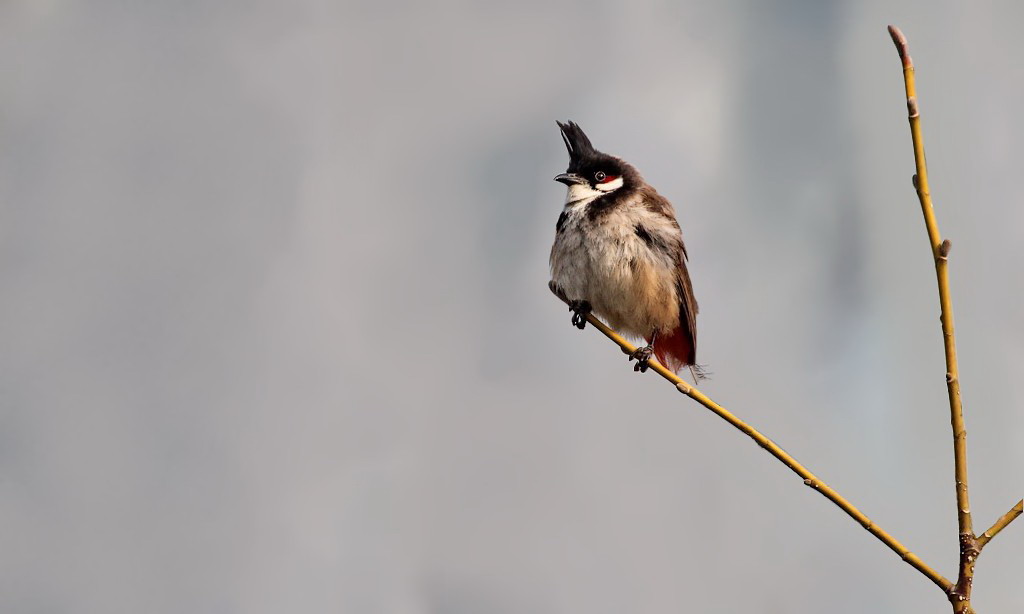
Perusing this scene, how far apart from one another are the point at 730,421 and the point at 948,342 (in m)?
0.88

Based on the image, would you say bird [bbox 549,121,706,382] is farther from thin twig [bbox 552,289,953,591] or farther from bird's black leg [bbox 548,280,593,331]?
thin twig [bbox 552,289,953,591]

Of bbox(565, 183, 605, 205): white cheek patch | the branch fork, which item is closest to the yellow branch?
the branch fork

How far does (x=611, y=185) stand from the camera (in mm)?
7574

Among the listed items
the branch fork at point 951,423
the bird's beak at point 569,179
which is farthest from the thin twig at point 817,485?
the bird's beak at point 569,179

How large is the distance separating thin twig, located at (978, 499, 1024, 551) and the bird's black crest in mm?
5269

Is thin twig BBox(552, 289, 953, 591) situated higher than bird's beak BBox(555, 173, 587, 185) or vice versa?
bird's beak BBox(555, 173, 587, 185)

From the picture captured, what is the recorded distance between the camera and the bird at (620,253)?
23.2ft

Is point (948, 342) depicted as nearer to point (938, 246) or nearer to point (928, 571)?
point (938, 246)

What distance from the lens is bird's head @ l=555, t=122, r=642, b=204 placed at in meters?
7.50

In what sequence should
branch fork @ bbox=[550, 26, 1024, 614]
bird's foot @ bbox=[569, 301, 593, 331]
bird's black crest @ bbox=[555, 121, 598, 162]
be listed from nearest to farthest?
branch fork @ bbox=[550, 26, 1024, 614] → bird's foot @ bbox=[569, 301, 593, 331] → bird's black crest @ bbox=[555, 121, 598, 162]

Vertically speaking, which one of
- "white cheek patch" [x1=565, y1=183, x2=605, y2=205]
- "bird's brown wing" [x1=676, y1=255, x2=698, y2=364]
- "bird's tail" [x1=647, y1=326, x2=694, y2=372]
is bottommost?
"bird's tail" [x1=647, y1=326, x2=694, y2=372]

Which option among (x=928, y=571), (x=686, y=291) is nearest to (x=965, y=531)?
(x=928, y=571)

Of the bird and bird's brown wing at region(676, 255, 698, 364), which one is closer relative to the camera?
the bird

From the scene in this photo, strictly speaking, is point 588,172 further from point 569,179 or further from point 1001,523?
point 1001,523
